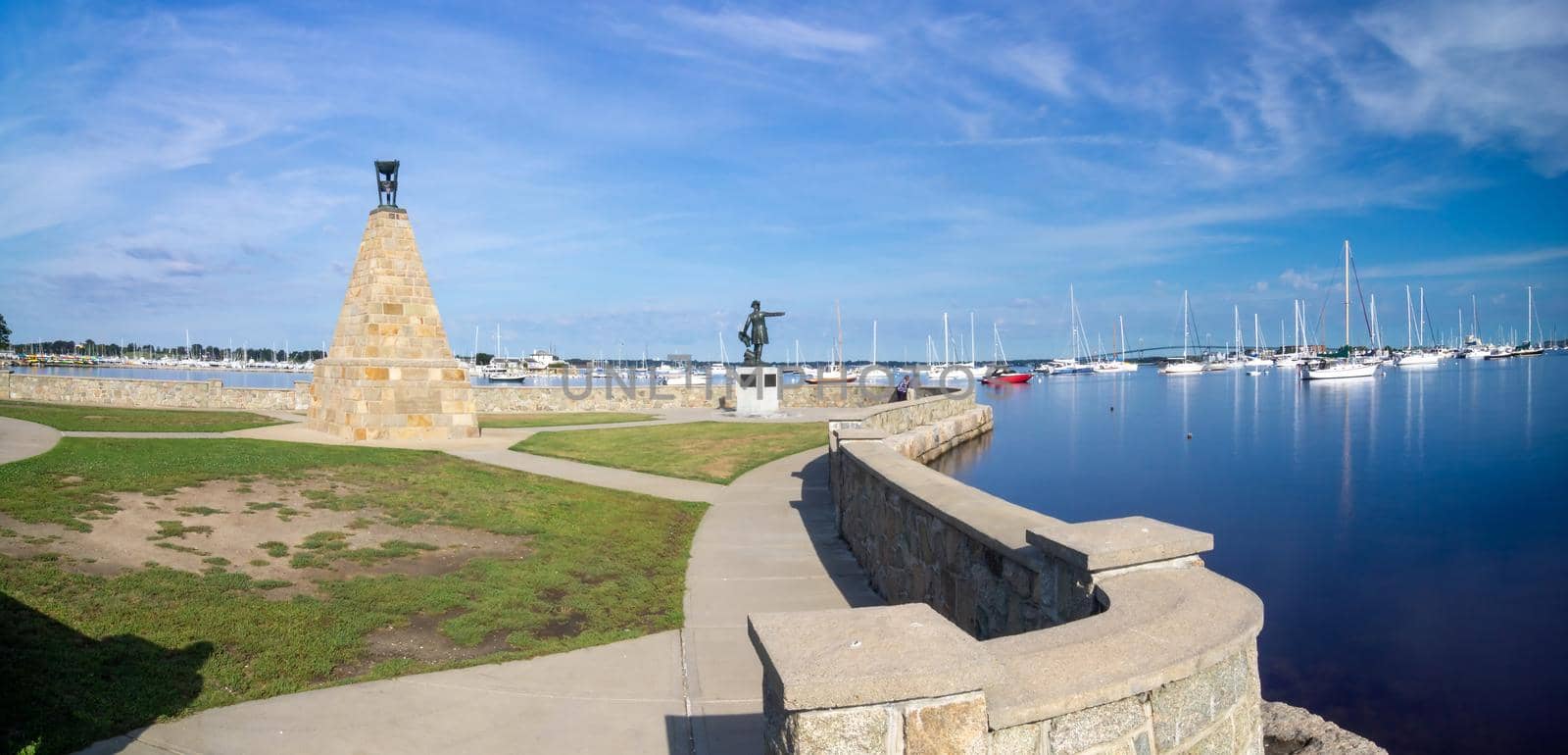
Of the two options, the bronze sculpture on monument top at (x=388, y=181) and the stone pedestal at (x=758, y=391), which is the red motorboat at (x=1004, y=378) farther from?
the bronze sculpture on monument top at (x=388, y=181)

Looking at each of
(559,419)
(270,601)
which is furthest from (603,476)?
(559,419)

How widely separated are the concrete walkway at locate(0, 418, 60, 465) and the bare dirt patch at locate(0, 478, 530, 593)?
3.85 m

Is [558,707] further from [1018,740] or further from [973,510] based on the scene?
[1018,740]

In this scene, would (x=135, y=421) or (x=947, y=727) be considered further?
(x=135, y=421)

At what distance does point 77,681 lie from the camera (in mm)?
5074

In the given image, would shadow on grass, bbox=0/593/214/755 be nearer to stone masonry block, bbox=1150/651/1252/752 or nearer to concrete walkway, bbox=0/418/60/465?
stone masonry block, bbox=1150/651/1252/752

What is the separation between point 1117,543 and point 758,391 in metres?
25.2

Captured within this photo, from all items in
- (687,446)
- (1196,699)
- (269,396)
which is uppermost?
(269,396)

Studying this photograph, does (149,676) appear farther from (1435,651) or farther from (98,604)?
(1435,651)

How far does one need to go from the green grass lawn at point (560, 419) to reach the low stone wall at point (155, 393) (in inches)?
305

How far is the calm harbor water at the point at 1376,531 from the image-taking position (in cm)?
940

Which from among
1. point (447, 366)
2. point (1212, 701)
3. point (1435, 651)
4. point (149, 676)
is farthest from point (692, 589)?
point (447, 366)

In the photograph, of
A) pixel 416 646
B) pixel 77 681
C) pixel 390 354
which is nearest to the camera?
pixel 77 681

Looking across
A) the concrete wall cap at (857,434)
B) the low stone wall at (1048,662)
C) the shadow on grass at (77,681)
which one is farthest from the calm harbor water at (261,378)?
the low stone wall at (1048,662)
